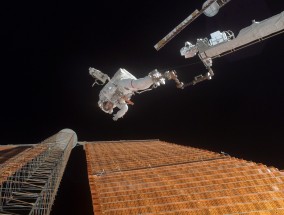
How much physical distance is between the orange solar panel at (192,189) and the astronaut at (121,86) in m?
→ 3.45

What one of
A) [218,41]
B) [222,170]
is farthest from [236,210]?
[218,41]

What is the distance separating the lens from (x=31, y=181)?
1453cm

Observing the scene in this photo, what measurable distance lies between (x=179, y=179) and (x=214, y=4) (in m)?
6.63

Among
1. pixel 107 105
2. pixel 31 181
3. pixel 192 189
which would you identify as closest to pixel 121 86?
pixel 107 105

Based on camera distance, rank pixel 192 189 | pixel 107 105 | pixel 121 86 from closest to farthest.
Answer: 1. pixel 192 189
2. pixel 121 86
3. pixel 107 105

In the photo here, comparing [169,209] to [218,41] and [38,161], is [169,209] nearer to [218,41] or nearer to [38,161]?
[218,41]

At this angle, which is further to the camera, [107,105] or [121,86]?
[107,105]

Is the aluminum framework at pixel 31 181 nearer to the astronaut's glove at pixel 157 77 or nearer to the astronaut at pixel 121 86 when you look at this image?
the astronaut at pixel 121 86

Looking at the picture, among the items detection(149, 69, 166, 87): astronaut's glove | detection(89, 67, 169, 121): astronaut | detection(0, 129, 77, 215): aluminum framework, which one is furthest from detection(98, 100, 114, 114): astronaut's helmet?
detection(149, 69, 166, 87): astronaut's glove

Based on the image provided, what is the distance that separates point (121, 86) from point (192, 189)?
5736 mm

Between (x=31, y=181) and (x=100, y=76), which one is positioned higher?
(x=100, y=76)

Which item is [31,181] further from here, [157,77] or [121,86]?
[157,77]

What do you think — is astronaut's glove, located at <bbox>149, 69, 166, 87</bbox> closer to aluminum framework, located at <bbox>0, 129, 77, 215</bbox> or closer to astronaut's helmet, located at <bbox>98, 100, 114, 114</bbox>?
astronaut's helmet, located at <bbox>98, 100, 114, 114</bbox>

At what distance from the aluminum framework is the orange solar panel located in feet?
5.01
